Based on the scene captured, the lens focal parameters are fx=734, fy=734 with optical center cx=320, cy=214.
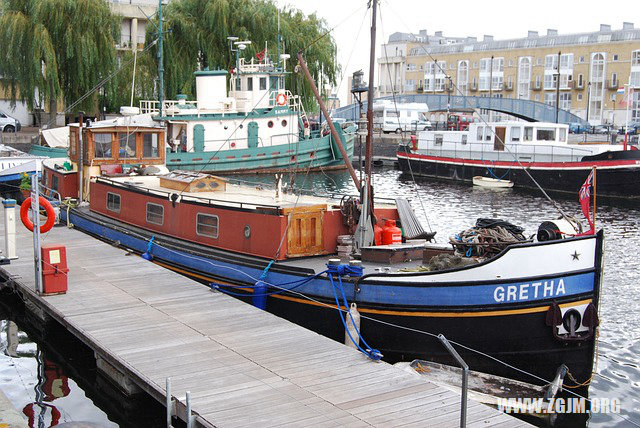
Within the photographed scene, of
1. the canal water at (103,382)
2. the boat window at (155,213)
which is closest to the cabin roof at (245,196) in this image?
the boat window at (155,213)

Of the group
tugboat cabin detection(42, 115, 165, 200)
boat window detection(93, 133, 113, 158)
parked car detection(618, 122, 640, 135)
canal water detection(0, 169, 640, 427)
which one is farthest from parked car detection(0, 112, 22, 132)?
parked car detection(618, 122, 640, 135)

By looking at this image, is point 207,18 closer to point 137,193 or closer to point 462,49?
point 137,193

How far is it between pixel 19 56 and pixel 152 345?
122ft

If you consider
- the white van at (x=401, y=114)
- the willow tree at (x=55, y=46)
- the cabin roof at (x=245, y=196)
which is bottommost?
the cabin roof at (x=245, y=196)

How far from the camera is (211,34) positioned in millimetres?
49719

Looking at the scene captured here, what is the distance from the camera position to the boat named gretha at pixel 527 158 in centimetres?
3875

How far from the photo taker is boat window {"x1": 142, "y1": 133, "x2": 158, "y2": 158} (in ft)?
69.7

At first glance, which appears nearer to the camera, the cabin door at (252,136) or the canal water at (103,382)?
the canal water at (103,382)

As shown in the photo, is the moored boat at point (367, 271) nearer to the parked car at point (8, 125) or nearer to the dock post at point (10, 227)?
the dock post at point (10, 227)

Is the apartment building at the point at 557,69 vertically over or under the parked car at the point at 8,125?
over

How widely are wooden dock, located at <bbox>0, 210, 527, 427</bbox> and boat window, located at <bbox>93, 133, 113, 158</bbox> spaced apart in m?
5.79

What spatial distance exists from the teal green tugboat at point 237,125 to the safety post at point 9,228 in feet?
77.7

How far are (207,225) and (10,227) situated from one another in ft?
15.3

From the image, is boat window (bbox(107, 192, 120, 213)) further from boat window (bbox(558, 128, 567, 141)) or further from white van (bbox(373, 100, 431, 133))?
white van (bbox(373, 100, 431, 133))
